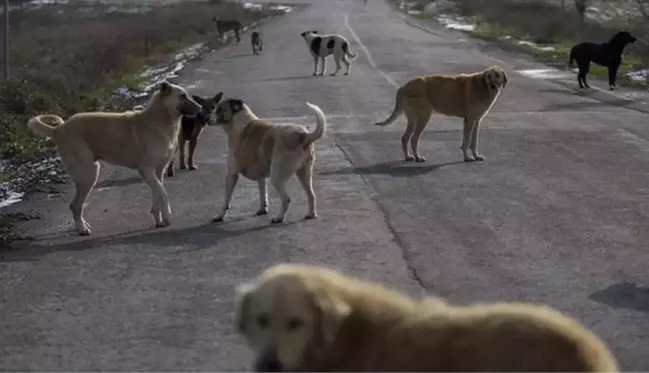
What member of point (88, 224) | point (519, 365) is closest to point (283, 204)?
point (88, 224)

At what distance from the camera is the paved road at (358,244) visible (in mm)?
7426

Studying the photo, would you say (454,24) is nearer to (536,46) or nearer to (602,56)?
(536,46)

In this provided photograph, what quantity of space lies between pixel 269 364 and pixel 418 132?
11763 millimetres

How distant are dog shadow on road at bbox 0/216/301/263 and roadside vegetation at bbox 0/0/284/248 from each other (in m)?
0.46

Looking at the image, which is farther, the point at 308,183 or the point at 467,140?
the point at 467,140

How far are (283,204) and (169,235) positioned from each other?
1155mm

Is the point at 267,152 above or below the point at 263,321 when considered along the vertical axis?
below

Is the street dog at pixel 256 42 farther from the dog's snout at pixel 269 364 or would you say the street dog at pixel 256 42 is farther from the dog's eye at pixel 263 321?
the dog's snout at pixel 269 364

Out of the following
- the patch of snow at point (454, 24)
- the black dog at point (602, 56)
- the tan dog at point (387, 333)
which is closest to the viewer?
the tan dog at point (387, 333)

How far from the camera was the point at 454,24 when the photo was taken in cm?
6375

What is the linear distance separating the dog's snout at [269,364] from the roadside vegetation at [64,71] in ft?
22.1

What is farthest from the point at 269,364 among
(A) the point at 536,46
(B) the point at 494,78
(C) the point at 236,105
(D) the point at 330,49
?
(A) the point at 536,46

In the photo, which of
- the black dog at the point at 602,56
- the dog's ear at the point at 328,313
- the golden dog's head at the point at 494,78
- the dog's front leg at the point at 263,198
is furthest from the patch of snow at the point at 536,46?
the dog's ear at the point at 328,313

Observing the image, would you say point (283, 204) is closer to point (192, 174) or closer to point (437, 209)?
point (437, 209)
